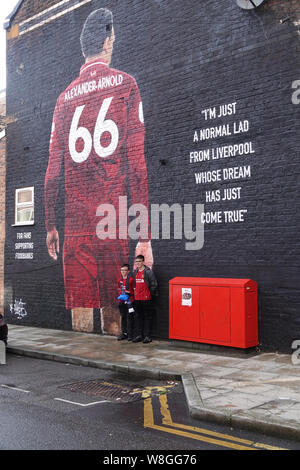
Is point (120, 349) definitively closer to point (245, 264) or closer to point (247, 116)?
point (245, 264)

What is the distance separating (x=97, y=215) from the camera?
12.8 m

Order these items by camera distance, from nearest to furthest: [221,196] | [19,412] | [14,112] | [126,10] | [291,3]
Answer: [19,412] < [291,3] < [221,196] < [126,10] < [14,112]

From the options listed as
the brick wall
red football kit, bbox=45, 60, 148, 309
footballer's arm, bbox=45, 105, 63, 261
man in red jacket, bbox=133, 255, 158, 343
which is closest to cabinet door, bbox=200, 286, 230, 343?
the brick wall

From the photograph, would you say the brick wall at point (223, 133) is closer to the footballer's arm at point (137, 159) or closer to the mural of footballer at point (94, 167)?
the footballer's arm at point (137, 159)

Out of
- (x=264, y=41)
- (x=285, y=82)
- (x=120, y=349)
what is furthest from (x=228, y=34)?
(x=120, y=349)

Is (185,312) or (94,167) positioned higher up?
(94,167)

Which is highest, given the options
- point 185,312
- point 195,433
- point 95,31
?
point 95,31

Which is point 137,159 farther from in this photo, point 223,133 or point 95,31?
point 95,31

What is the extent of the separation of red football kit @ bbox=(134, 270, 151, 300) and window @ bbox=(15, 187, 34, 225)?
198 inches

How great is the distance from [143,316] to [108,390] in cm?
397

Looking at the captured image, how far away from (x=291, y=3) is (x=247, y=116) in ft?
7.05

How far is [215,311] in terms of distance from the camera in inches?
372

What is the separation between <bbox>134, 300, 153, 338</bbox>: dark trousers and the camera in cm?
1095
